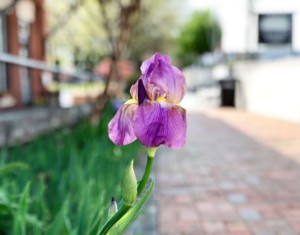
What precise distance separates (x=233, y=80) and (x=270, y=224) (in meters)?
12.4

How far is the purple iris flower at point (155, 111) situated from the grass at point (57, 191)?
482 mm

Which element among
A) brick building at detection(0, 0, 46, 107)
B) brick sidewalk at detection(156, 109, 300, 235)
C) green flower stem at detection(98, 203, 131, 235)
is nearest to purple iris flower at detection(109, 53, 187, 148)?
green flower stem at detection(98, 203, 131, 235)

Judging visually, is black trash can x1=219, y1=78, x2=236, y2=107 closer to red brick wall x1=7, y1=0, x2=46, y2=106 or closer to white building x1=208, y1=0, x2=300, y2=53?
→ white building x1=208, y1=0, x2=300, y2=53

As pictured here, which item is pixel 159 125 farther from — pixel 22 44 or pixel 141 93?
pixel 22 44

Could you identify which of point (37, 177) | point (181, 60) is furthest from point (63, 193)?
point (181, 60)

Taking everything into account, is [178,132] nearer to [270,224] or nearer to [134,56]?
[270,224]

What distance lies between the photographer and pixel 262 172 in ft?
16.7

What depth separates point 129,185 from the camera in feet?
2.96

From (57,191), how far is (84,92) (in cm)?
1213

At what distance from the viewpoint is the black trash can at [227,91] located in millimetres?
15383

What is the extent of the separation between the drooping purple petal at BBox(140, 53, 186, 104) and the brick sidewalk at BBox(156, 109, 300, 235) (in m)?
2.34

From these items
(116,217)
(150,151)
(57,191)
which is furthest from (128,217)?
(57,191)

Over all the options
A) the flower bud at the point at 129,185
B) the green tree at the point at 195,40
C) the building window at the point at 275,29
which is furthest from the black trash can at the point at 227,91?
the green tree at the point at 195,40

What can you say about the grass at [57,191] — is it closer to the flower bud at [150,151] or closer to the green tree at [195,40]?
the flower bud at [150,151]
